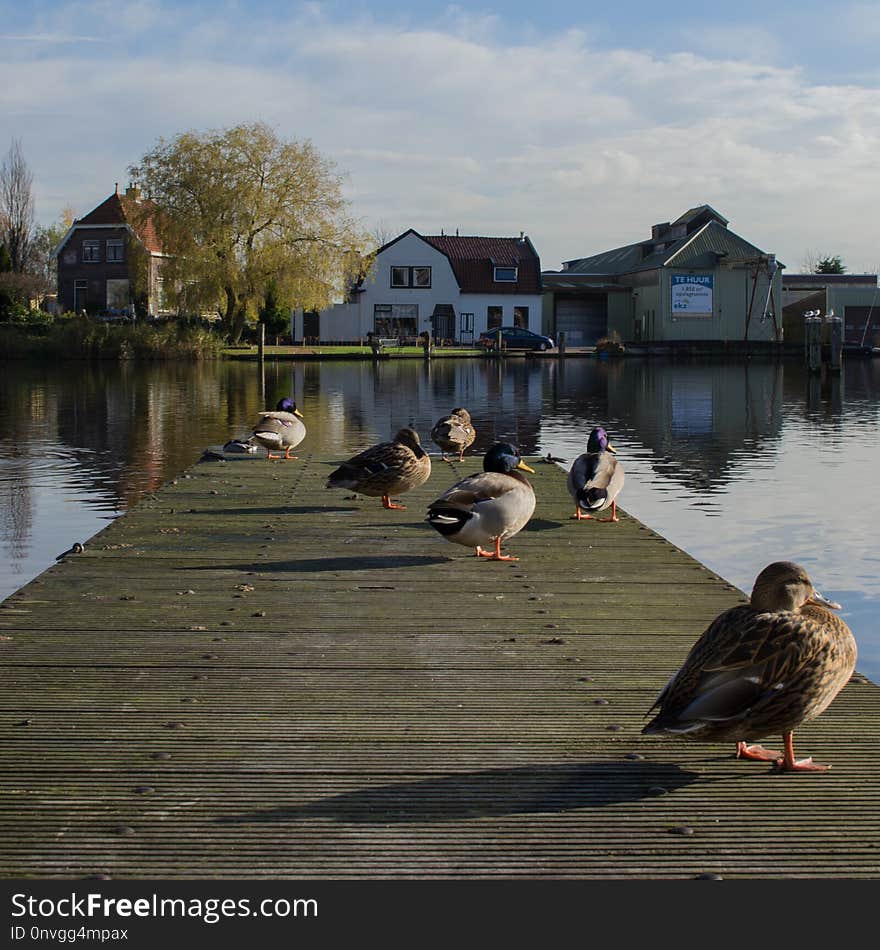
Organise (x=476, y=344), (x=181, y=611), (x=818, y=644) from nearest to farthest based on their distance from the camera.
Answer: (x=818, y=644), (x=181, y=611), (x=476, y=344)

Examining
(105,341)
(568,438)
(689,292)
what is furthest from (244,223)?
(568,438)

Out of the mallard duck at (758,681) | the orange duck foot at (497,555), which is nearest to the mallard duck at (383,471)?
the orange duck foot at (497,555)

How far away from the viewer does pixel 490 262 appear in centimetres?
8681

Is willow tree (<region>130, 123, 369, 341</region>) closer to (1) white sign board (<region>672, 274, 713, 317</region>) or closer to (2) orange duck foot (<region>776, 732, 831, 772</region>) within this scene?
(1) white sign board (<region>672, 274, 713, 317</region>)

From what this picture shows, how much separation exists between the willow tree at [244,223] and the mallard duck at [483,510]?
60995mm

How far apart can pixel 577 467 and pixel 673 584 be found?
323 centimetres

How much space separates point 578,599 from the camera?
8227 mm

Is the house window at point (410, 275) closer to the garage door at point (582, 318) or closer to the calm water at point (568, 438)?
the garage door at point (582, 318)

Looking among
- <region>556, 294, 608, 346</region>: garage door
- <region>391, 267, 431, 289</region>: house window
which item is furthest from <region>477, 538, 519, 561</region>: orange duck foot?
<region>556, 294, 608, 346</region>: garage door
